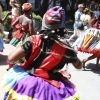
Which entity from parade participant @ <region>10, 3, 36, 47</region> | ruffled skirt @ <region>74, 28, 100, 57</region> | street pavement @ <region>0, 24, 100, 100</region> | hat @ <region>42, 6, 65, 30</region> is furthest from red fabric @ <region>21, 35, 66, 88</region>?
ruffled skirt @ <region>74, 28, 100, 57</region>

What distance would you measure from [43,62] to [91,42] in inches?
157

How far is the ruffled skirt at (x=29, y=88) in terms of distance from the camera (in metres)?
2.46

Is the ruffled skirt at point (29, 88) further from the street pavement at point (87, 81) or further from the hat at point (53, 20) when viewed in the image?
the street pavement at point (87, 81)

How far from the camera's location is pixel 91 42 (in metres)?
6.36

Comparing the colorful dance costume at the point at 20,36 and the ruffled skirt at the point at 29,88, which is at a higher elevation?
the ruffled skirt at the point at 29,88

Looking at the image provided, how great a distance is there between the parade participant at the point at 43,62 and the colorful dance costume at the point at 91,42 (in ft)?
12.0

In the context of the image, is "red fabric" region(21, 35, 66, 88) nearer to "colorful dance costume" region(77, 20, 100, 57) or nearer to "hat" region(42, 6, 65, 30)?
"hat" region(42, 6, 65, 30)

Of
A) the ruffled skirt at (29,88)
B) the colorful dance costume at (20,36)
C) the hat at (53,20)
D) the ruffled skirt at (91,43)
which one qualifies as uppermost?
the hat at (53,20)

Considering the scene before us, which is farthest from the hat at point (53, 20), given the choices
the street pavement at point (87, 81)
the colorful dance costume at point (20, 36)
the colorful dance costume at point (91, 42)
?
the colorful dance costume at point (91, 42)

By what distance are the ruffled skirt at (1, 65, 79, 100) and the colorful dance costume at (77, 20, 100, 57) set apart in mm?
3675

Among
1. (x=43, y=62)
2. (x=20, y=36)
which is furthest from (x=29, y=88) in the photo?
(x=20, y=36)

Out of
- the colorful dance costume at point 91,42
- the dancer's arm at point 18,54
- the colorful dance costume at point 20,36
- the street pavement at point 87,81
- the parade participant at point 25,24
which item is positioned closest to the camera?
the dancer's arm at point 18,54

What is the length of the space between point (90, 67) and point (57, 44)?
14.8ft

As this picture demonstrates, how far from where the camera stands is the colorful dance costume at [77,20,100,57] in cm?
624
